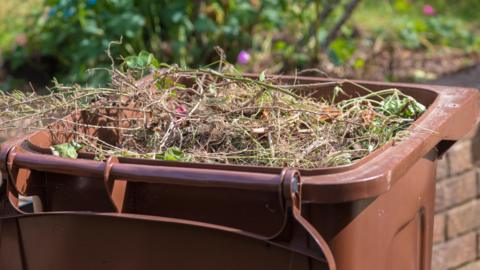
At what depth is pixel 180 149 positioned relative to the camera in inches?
81.5

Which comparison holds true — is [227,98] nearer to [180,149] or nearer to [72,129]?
[180,149]

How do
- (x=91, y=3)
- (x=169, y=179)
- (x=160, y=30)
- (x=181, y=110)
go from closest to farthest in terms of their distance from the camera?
(x=169, y=179) < (x=181, y=110) < (x=91, y=3) < (x=160, y=30)

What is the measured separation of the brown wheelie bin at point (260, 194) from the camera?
1.69 m

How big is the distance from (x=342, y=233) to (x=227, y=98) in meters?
0.65

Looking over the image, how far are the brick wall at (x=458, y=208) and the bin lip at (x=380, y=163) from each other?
144 centimetres

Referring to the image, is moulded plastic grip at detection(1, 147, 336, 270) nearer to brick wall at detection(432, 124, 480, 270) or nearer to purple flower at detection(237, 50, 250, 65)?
brick wall at detection(432, 124, 480, 270)

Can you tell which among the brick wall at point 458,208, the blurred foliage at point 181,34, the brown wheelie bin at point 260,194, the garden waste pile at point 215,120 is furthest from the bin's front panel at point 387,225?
the blurred foliage at point 181,34

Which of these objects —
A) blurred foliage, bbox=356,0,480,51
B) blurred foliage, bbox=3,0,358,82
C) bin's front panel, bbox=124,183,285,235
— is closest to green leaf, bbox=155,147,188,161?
bin's front panel, bbox=124,183,285,235

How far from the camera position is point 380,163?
1.78 metres

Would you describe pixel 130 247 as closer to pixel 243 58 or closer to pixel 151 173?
pixel 151 173

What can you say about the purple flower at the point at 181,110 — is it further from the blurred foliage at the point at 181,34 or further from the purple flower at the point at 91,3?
the purple flower at the point at 91,3

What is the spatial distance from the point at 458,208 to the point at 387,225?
200 centimetres

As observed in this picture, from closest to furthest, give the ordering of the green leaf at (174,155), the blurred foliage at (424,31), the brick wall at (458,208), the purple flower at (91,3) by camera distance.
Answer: the green leaf at (174,155) → the brick wall at (458,208) → the purple flower at (91,3) → the blurred foliage at (424,31)

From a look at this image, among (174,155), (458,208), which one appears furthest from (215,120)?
(458,208)
